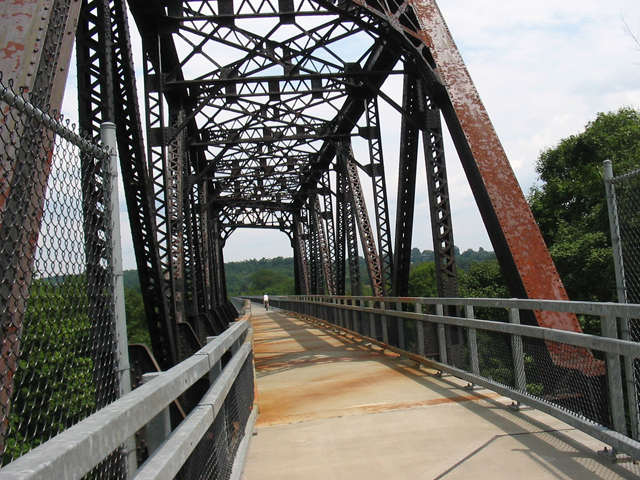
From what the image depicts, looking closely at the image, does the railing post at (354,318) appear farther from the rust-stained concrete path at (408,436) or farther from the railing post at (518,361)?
the railing post at (518,361)

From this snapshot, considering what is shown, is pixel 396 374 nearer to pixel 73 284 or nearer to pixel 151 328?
pixel 151 328

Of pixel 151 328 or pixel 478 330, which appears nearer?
pixel 478 330

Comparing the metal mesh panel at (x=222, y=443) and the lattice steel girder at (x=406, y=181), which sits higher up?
the lattice steel girder at (x=406, y=181)

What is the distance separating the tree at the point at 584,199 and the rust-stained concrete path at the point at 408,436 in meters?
21.5

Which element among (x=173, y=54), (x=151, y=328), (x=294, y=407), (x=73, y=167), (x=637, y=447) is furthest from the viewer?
(x=173, y=54)

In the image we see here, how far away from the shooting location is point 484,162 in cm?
846

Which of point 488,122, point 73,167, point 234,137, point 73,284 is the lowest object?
point 73,284

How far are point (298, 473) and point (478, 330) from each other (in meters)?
3.28

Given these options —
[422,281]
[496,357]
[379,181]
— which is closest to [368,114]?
[379,181]

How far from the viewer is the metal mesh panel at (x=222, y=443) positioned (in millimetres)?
2805

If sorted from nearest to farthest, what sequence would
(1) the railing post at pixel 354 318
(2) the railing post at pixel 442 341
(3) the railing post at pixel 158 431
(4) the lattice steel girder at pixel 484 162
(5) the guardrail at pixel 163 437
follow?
1. (5) the guardrail at pixel 163 437
2. (3) the railing post at pixel 158 431
3. (4) the lattice steel girder at pixel 484 162
4. (2) the railing post at pixel 442 341
5. (1) the railing post at pixel 354 318

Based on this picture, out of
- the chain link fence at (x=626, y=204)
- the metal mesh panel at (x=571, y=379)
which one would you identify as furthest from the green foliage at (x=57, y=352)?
the chain link fence at (x=626, y=204)

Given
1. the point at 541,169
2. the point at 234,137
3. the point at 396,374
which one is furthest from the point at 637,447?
the point at 541,169

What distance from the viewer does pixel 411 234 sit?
13617mm
